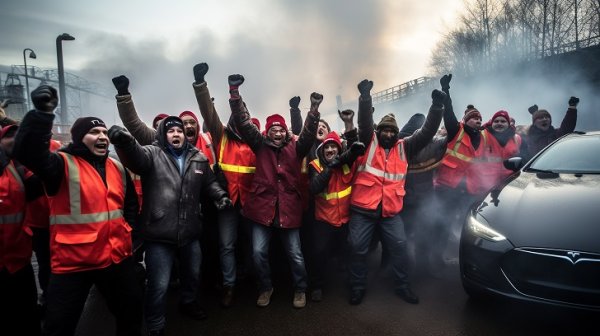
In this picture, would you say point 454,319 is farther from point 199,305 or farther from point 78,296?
point 78,296

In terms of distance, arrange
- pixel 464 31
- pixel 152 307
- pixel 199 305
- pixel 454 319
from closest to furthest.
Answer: pixel 152 307 → pixel 454 319 → pixel 199 305 → pixel 464 31

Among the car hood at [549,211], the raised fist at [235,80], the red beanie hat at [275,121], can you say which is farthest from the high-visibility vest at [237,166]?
the car hood at [549,211]

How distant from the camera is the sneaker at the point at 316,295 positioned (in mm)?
3311

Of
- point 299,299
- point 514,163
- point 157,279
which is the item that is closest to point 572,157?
point 514,163

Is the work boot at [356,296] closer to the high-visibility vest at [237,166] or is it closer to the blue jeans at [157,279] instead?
the high-visibility vest at [237,166]

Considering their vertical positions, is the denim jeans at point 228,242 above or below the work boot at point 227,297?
above

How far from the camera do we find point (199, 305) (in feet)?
10.3

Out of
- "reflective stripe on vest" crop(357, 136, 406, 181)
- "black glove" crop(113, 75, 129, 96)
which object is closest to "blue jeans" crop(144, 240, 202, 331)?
"black glove" crop(113, 75, 129, 96)

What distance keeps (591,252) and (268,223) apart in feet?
7.79

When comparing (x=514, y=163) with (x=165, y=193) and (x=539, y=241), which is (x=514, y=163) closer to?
(x=539, y=241)

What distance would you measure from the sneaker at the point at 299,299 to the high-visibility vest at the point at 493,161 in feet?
8.16

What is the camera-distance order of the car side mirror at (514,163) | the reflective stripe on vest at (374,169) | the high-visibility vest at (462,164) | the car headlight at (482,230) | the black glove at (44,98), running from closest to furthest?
the black glove at (44,98) < the car headlight at (482,230) < the reflective stripe on vest at (374,169) < the car side mirror at (514,163) < the high-visibility vest at (462,164)

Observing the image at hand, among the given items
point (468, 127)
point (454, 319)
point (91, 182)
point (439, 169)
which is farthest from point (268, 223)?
point (468, 127)

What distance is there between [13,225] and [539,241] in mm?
3544
